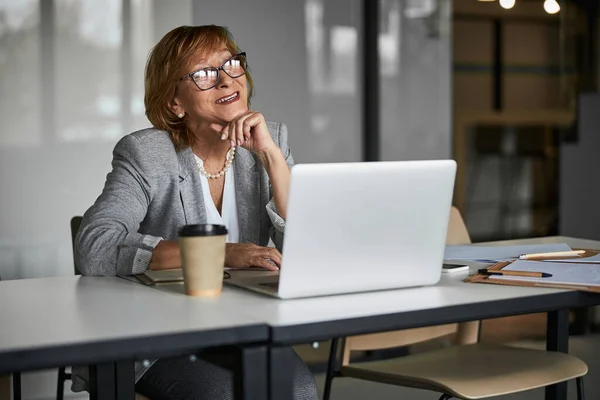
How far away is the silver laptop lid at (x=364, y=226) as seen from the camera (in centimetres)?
163

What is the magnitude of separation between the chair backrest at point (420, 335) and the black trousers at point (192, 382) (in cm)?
56

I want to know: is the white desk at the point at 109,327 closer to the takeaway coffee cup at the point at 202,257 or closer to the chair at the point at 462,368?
the takeaway coffee cup at the point at 202,257

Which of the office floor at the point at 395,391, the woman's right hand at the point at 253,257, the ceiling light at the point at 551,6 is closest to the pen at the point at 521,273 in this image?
the woman's right hand at the point at 253,257

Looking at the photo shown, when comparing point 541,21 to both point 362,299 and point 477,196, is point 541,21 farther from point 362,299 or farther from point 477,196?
point 362,299

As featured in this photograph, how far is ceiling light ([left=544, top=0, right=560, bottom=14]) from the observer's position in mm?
4527

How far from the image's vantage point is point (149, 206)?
7.89ft

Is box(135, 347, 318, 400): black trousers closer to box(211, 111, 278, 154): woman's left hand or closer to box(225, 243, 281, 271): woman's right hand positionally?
box(225, 243, 281, 271): woman's right hand

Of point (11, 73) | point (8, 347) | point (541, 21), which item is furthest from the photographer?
point (541, 21)

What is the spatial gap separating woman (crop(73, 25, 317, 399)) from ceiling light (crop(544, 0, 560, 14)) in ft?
7.72

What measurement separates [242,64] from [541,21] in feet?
8.07

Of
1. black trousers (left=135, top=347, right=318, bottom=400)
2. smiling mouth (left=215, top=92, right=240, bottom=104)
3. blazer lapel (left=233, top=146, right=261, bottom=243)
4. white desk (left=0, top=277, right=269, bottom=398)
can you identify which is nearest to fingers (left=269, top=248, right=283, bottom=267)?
black trousers (left=135, top=347, right=318, bottom=400)

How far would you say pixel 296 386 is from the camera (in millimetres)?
2043

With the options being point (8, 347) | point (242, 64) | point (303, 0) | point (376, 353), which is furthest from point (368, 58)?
point (8, 347)

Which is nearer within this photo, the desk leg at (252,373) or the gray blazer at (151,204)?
the desk leg at (252,373)
